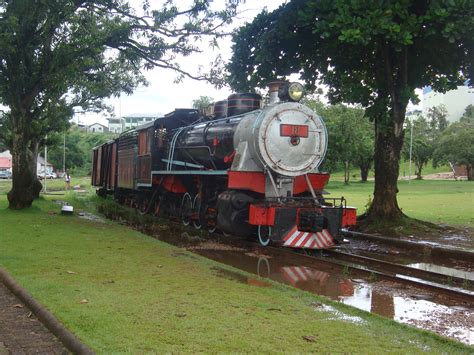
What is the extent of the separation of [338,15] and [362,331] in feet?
26.7

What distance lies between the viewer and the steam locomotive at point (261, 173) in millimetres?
10742

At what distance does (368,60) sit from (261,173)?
5.79 m

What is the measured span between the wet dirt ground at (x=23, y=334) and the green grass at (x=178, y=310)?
0.66 ft

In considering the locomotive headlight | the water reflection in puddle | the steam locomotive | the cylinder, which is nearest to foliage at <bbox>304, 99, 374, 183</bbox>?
the steam locomotive

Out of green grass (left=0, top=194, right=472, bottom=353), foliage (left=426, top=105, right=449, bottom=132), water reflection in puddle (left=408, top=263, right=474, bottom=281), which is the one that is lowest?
water reflection in puddle (left=408, top=263, right=474, bottom=281)

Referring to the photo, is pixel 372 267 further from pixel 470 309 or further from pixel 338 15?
pixel 338 15

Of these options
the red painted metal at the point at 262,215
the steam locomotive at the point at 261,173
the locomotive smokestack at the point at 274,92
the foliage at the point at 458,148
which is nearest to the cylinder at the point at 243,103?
the steam locomotive at the point at 261,173

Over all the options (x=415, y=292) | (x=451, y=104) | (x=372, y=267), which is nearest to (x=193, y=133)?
(x=372, y=267)

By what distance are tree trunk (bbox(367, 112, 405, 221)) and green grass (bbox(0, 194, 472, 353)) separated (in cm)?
717

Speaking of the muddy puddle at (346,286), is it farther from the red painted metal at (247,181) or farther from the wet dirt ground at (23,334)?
the wet dirt ground at (23,334)

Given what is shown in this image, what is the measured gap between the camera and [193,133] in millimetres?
14422

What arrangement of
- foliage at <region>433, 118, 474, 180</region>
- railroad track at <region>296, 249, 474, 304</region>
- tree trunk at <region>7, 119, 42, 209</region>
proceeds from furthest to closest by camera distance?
foliage at <region>433, 118, 474, 180</region>, tree trunk at <region>7, 119, 42, 209</region>, railroad track at <region>296, 249, 474, 304</region>

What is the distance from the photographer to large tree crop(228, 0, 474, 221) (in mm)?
12003

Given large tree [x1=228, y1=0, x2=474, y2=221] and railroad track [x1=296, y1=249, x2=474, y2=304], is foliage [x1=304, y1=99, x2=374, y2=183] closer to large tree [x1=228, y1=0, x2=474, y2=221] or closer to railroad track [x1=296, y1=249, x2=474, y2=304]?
large tree [x1=228, y1=0, x2=474, y2=221]
